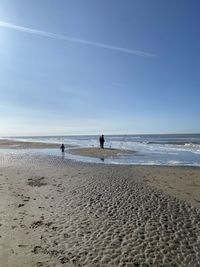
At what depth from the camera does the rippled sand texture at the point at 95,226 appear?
7.81m

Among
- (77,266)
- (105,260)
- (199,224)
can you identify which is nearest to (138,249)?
(105,260)

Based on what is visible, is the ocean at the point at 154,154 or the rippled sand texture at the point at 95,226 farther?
the ocean at the point at 154,154

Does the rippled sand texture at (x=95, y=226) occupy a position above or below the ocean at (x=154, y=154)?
below

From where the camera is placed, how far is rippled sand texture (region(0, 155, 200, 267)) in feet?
25.6

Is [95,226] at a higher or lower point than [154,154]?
lower

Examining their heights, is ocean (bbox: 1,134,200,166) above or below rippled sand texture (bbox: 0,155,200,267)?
above

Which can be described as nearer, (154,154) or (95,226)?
(95,226)

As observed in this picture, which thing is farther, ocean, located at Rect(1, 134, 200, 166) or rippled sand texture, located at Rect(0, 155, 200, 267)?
ocean, located at Rect(1, 134, 200, 166)

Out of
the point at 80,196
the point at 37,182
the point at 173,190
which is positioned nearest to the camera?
the point at 80,196

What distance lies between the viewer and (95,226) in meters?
10.1

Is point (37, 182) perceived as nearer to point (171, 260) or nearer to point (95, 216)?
point (95, 216)

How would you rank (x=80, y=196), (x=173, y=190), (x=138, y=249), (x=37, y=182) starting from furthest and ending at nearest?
1. (x=37, y=182)
2. (x=173, y=190)
3. (x=80, y=196)
4. (x=138, y=249)

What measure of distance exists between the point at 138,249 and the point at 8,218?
198 inches

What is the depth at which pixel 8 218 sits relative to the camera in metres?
10.8
